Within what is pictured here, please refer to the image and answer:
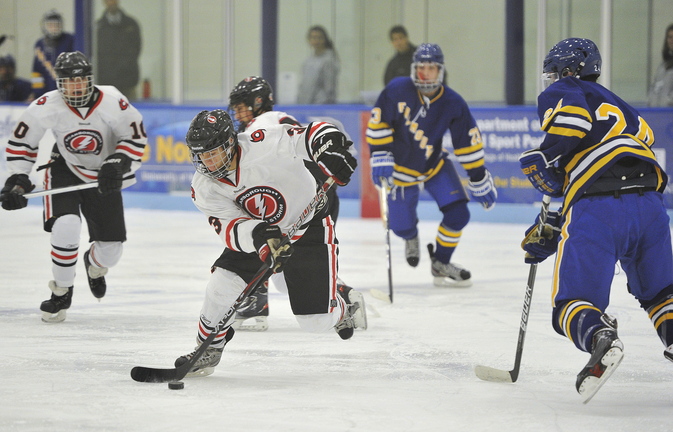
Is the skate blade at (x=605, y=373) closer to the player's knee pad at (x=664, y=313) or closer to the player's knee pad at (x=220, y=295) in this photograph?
the player's knee pad at (x=664, y=313)

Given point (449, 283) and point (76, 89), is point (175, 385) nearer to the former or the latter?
point (76, 89)

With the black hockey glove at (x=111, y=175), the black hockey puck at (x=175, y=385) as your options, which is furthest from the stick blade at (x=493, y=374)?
the black hockey glove at (x=111, y=175)

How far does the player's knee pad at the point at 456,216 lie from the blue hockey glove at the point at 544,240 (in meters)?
2.41

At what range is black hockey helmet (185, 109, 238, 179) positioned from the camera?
314 centimetres

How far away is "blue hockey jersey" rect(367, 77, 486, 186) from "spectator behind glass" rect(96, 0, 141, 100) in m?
5.99

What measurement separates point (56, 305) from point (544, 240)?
7.59 ft

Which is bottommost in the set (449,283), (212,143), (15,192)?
(449,283)

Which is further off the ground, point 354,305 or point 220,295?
point 220,295

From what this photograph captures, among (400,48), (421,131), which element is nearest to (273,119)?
(421,131)

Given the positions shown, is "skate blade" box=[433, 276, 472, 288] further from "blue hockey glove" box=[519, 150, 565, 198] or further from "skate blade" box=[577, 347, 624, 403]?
"skate blade" box=[577, 347, 624, 403]

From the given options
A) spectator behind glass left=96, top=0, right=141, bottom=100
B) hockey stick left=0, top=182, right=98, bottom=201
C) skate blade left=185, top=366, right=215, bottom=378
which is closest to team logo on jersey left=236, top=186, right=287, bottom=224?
skate blade left=185, top=366, right=215, bottom=378

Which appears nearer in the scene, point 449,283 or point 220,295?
point 220,295

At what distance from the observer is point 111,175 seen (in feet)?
14.7

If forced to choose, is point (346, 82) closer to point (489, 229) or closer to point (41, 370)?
→ point (489, 229)
